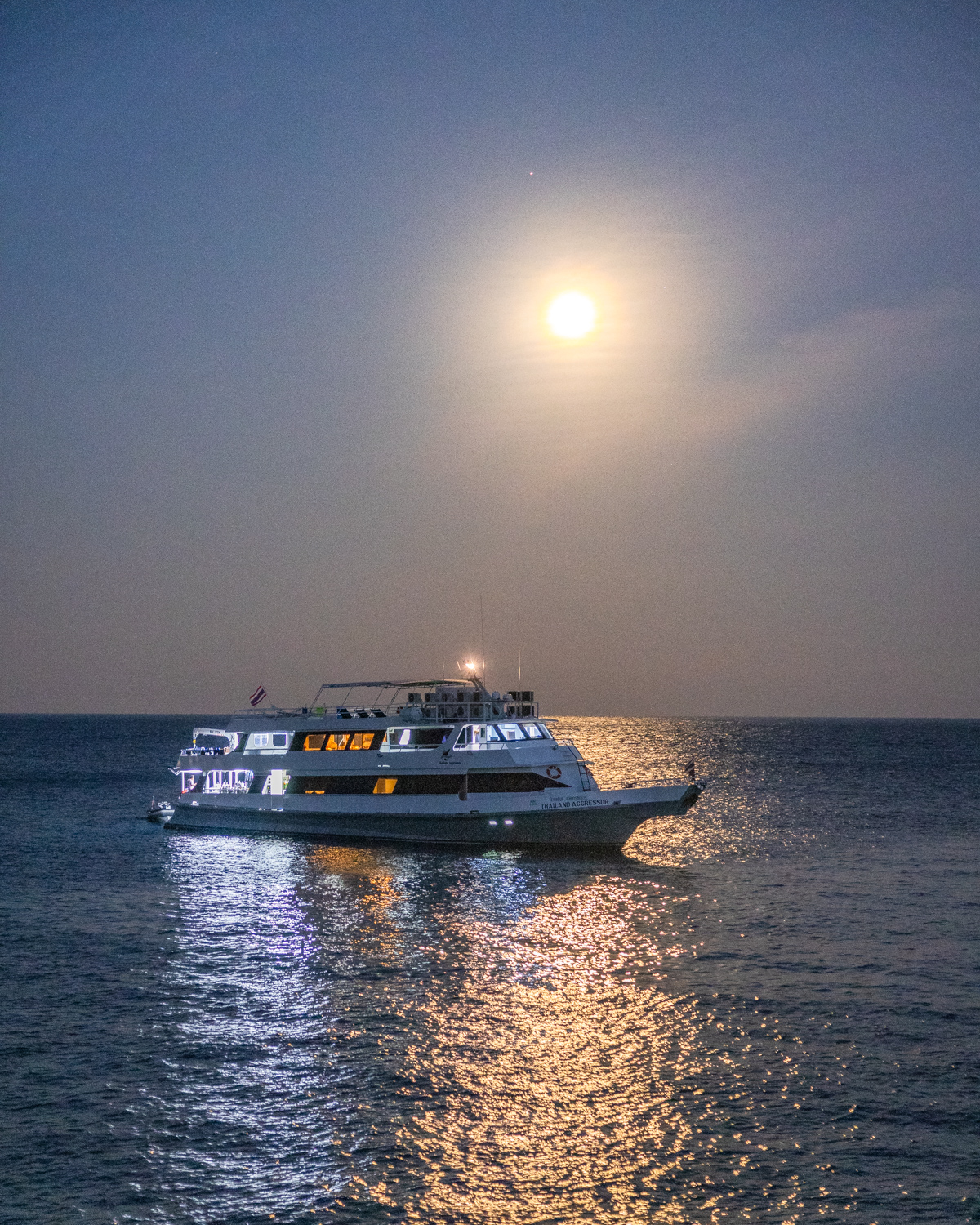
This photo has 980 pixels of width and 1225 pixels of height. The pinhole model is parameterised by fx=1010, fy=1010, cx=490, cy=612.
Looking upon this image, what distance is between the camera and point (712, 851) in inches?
2060

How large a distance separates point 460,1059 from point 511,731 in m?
28.0

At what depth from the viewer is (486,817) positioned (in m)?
46.8

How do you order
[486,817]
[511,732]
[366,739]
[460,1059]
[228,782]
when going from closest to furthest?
[460,1059], [486,817], [511,732], [366,739], [228,782]

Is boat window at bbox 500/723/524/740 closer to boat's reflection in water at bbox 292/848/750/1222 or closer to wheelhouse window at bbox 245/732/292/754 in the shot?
boat's reflection in water at bbox 292/848/750/1222

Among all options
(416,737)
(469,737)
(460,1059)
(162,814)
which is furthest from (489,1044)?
(162,814)

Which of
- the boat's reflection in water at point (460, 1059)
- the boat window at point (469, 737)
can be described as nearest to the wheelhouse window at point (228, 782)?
the boat window at point (469, 737)

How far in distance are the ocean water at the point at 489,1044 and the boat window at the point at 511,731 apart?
6.07 m

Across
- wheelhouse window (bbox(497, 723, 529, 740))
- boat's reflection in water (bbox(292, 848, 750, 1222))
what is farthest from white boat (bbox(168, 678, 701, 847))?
boat's reflection in water (bbox(292, 848, 750, 1222))

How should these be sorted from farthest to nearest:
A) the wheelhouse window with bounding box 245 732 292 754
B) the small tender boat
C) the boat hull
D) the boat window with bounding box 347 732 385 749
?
the small tender boat < the wheelhouse window with bounding box 245 732 292 754 < the boat window with bounding box 347 732 385 749 < the boat hull

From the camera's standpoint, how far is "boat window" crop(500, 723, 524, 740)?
157ft

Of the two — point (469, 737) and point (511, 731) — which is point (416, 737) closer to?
point (469, 737)

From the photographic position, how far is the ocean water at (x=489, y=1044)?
49.4ft

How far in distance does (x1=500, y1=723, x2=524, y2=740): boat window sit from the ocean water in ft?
19.9

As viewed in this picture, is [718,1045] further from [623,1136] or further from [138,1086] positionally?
[138,1086]
